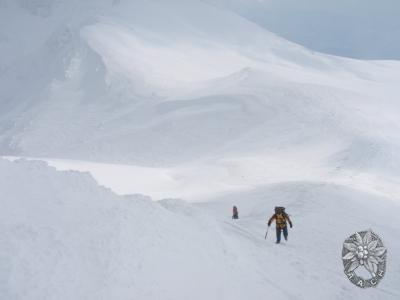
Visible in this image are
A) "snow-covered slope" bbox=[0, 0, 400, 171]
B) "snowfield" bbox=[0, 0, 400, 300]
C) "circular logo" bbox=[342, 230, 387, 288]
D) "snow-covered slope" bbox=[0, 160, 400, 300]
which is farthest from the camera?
"snow-covered slope" bbox=[0, 0, 400, 171]

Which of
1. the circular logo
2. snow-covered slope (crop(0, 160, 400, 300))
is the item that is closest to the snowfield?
snow-covered slope (crop(0, 160, 400, 300))

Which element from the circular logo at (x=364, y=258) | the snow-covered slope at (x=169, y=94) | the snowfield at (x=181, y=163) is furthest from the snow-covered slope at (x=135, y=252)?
the snow-covered slope at (x=169, y=94)

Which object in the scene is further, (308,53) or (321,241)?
(308,53)

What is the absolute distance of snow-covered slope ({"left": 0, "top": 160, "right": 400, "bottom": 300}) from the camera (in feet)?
34.9

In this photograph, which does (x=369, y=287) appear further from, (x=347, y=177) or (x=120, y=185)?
(x=120, y=185)

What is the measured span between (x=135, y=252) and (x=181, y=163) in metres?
37.1

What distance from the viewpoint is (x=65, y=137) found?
6738 centimetres

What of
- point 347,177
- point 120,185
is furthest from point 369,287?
point 120,185

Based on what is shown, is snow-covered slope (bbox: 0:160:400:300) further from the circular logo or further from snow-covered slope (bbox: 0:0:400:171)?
snow-covered slope (bbox: 0:0:400:171)

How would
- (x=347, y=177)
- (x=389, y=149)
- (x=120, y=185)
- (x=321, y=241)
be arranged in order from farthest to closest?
1. (x=389, y=149)
2. (x=120, y=185)
3. (x=347, y=177)
4. (x=321, y=241)

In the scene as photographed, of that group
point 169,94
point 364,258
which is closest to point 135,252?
point 364,258

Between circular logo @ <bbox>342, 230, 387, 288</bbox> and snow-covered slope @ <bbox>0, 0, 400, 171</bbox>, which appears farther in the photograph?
snow-covered slope @ <bbox>0, 0, 400, 171</bbox>

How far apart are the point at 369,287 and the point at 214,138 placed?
43.3 metres

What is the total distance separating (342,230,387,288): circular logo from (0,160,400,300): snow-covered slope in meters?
0.32
